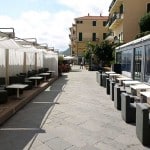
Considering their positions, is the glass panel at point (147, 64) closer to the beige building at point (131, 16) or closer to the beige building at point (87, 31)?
the beige building at point (131, 16)

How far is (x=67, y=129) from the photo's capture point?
29.3ft

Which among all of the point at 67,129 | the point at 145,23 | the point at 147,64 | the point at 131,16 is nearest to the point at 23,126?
the point at 67,129

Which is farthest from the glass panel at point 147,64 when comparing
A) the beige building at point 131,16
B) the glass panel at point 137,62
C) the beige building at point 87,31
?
the beige building at point 87,31

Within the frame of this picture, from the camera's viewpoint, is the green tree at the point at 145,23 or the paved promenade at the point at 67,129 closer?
the paved promenade at the point at 67,129

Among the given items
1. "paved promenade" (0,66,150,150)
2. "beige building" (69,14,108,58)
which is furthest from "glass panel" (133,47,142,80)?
"beige building" (69,14,108,58)

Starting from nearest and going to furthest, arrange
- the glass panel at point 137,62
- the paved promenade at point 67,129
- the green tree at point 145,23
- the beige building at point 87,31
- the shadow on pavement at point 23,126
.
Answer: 1. the paved promenade at point 67,129
2. the shadow on pavement at point 23,126
3. the glass panel at point 137,62
4. the green tree at point 145,23
5. the beige building at point 87,31

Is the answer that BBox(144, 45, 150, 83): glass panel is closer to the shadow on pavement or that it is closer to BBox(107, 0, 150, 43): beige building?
the shadow on pavement

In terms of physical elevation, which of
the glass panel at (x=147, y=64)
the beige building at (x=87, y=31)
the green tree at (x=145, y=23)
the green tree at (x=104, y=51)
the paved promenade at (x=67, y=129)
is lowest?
the paved promenade at (x=67, y=129)

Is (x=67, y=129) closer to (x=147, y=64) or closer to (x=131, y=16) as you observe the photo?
(x=147, y=64)

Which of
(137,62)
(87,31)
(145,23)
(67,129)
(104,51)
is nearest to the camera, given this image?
(67,129)

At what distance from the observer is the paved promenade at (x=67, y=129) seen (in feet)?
24.2

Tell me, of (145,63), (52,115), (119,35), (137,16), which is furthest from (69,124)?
(119,35)

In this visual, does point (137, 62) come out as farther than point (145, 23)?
No

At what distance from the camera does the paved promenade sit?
738 centimetres
